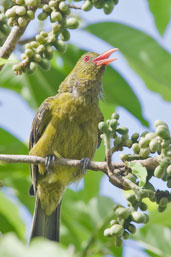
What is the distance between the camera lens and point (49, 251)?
2.70 feet

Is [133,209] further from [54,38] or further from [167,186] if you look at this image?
[54,38]

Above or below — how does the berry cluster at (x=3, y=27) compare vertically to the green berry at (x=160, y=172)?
above

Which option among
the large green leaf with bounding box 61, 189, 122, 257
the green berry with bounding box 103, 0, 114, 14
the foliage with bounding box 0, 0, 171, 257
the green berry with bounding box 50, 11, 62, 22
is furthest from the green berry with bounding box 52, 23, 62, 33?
the large green leaf with bounding box 61, 189, 122, 257

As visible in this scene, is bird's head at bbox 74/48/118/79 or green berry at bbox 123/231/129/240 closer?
green berry at bbox 123/231/129/240

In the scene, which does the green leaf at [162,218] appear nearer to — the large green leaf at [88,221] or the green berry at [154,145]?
the large green leaf at [88,221]

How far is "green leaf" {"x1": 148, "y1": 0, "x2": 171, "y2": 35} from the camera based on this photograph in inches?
113

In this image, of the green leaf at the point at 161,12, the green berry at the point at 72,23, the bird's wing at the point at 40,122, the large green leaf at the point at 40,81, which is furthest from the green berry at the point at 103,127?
the bird's wing at the point at 40,122

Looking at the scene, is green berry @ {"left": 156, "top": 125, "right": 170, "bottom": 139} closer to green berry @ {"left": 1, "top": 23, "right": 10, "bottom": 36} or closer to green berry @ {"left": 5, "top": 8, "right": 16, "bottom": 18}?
green berry @ {"left": 5, "top": 8, "right": 16, "bottom": 18}

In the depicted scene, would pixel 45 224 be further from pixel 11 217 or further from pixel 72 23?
pixel 72 23

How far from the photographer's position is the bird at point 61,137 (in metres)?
3.66

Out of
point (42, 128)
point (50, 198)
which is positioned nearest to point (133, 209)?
point (42, 128)

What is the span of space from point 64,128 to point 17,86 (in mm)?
514

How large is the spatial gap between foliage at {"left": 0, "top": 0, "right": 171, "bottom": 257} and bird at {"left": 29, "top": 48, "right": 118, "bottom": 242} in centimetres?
21

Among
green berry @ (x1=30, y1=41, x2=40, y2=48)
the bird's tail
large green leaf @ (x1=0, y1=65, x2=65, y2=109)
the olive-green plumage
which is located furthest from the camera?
the bird's tail
